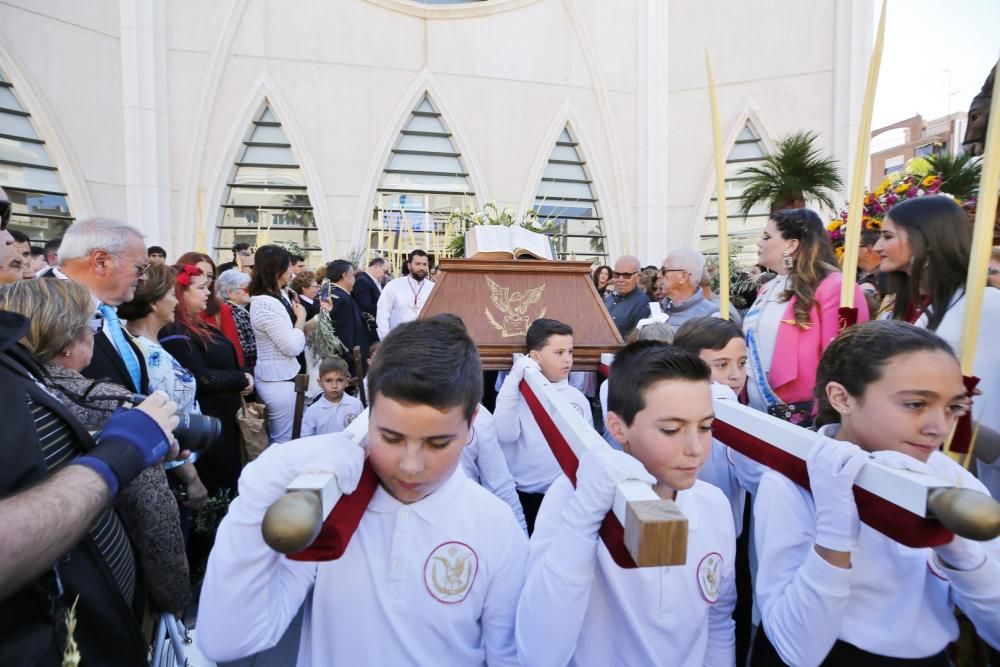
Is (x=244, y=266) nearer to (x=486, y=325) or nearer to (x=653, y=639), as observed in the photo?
(x=486, y=325)

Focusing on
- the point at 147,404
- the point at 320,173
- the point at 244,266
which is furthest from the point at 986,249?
the point at 320,173

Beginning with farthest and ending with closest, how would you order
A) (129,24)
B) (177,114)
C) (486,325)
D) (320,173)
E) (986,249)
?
1. (320,173)
2. (177,114)
3. (129,24)
4. (486,325)
5. (986,249)

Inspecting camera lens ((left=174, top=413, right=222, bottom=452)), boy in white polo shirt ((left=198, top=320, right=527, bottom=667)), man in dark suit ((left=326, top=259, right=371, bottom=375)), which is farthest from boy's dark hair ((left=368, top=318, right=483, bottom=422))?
man in dark suit ((left=326, top=259, right=371, bottom=375))

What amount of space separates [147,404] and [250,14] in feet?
42.8

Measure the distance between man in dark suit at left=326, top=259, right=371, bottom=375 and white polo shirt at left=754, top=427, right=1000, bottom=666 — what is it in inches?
199

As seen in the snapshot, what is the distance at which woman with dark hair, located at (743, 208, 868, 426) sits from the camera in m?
2.56

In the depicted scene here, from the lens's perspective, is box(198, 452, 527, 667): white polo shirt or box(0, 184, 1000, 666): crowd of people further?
box(198, 452, 527, 667): white polo shirt

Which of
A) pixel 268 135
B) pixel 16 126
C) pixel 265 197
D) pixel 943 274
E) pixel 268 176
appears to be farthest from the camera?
pixel 265 197

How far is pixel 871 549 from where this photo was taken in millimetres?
1336

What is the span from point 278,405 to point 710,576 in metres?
3.73

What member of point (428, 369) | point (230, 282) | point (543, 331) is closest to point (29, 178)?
point (230, 282)

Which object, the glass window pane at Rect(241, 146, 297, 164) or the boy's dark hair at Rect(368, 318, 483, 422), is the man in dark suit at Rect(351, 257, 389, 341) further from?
the boy's dark hair at Rect(368, 318, 483, 422)

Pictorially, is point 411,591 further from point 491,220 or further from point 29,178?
point 29,178

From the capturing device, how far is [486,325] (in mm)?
3324
